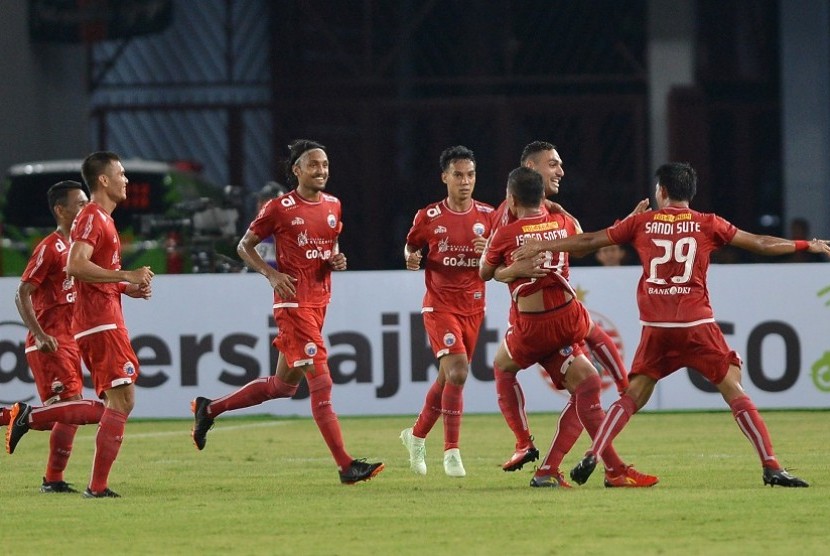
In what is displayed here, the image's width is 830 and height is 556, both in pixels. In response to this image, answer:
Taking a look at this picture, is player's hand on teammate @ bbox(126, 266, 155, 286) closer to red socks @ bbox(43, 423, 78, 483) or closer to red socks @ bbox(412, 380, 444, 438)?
red socks @ bbox(43, 423, 78, 483)

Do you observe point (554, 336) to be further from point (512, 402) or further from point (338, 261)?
point (338, 261)

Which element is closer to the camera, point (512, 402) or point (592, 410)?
point (592, 410)

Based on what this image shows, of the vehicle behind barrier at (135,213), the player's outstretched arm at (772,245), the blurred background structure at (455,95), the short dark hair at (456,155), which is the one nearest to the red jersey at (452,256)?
the short dark hair at (456,155)

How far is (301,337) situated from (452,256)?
136cm

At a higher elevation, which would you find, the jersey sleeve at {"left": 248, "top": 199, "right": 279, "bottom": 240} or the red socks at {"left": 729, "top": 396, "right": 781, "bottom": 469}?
the jersey sleeve at {"left": 248, "top": 199, "right": 279, "bottom": 240}

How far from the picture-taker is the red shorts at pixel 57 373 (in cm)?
1113

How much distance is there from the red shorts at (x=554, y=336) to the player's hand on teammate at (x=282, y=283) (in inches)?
58.6

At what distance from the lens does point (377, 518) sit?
29.7ft

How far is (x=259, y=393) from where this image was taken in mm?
11445

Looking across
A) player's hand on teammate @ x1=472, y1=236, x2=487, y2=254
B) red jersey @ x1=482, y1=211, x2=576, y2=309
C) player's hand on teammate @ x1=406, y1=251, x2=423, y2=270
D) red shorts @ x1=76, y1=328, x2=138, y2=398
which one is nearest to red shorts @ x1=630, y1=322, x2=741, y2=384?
red jersey @ x1=482, y1=211, x2=576, y2=309

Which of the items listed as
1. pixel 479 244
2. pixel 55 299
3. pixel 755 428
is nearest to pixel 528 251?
pixel 479 244

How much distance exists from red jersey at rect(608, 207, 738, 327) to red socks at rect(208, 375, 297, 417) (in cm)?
264

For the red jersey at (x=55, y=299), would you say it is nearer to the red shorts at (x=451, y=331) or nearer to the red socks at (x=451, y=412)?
the red shorts at (x=451, y=331)

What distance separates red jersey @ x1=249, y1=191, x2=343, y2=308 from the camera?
10992 millimetres
